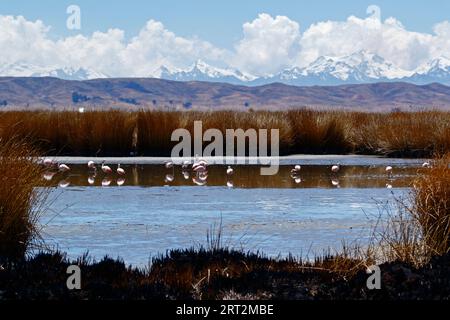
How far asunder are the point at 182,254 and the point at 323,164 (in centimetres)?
1447

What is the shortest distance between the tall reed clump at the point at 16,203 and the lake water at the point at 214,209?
2.08ft

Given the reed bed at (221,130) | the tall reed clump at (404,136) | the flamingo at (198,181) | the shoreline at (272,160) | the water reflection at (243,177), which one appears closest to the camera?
the water reflection at (243,177)

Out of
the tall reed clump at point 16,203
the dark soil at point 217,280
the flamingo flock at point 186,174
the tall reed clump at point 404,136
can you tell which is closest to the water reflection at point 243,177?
the flamingo flock at point 186,174

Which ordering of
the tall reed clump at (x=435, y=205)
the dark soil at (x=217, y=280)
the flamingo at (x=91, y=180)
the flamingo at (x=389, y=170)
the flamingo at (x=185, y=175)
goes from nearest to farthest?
the dark soil at (x=217, y=280), the tall reed clump at (x=435, y=205), the flamingo at (x=91, y=180), the flamingo at (x=185, y=175), the flamingo at (x=389, y=170)

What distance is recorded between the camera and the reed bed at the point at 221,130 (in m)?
25.1

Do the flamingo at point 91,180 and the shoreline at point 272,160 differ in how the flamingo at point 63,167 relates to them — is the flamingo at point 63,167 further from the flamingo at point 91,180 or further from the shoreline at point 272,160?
the shoreline at point 272,160

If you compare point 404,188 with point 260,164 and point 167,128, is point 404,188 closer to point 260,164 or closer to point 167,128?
point 260,164

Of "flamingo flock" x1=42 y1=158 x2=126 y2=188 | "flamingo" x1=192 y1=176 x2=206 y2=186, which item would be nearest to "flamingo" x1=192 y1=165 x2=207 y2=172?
"flamingo" x1=192 y1=176 x2=206 y2=186

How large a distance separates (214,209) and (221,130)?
42.9 ft

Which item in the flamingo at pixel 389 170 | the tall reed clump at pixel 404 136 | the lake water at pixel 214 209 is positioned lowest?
the lake water at pixel 214 209

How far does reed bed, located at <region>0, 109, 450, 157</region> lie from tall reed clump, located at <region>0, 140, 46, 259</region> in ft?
47.1

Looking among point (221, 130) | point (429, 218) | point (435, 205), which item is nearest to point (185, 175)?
point (221, 130)

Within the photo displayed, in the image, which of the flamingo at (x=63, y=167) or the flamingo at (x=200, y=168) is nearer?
the flamingo at (x=63, y=167)

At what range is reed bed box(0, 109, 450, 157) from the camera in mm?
25078
